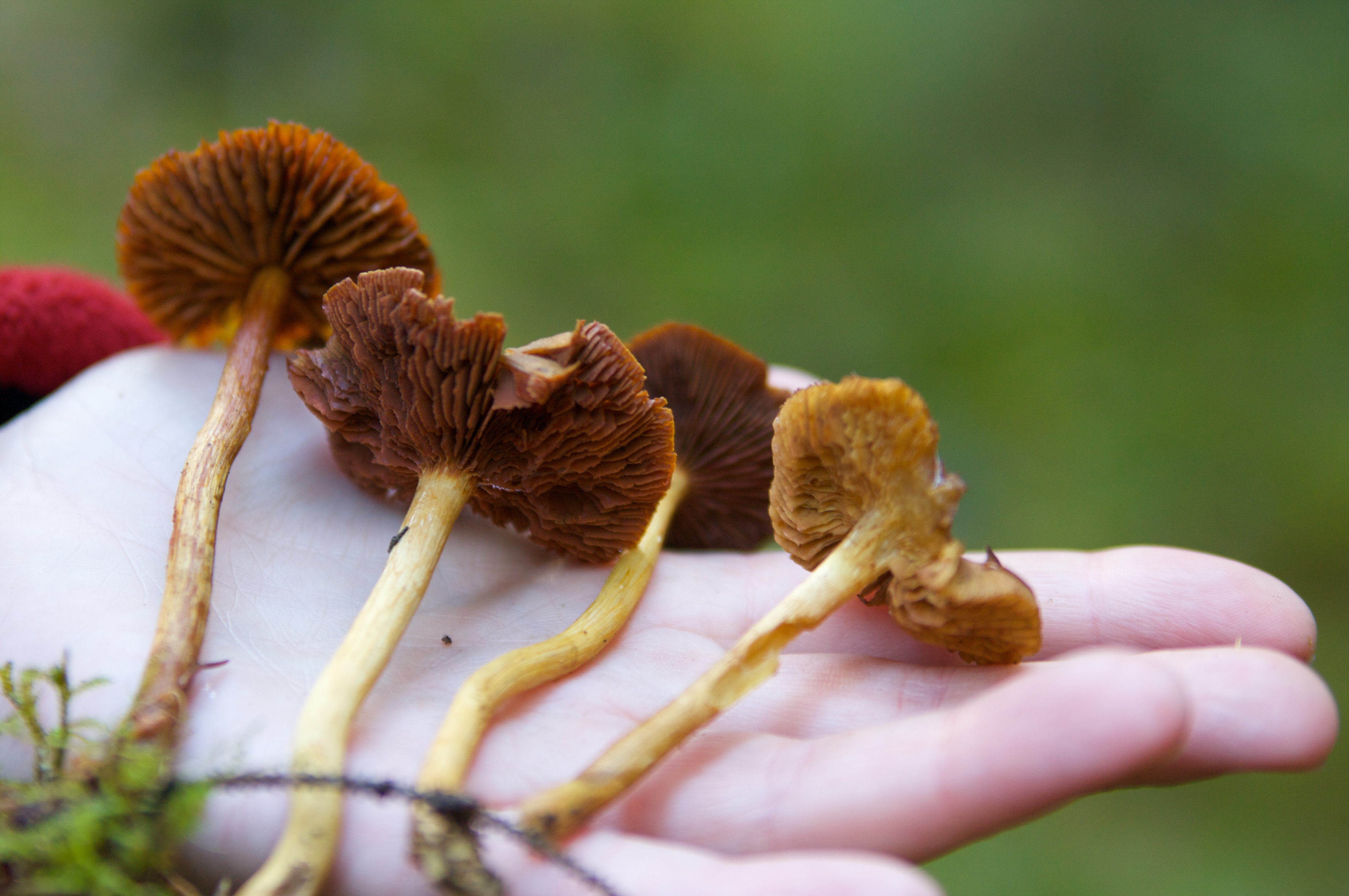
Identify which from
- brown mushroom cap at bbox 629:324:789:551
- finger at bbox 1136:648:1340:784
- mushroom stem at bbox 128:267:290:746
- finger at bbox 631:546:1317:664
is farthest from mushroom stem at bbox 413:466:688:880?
finger at bbox 1136:648:1340:784

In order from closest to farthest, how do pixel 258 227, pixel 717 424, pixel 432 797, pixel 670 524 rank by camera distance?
pixel 432 797, pixel 258 227, pixel 717 424, pixel 670 524

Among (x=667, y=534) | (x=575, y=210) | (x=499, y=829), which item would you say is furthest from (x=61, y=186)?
(x=499, y=829)

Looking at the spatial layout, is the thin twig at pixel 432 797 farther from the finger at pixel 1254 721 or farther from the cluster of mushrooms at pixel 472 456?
the finger at pixel 1254 721

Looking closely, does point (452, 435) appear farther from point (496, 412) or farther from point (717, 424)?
point (717, 424)

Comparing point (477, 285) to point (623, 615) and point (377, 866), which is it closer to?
point (623, 615)

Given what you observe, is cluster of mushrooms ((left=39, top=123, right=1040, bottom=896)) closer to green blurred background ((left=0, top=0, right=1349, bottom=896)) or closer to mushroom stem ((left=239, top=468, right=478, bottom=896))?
mushroom stem ((left=239, top=468, right=478, bottom=896))

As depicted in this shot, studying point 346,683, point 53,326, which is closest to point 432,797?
point 346,683
